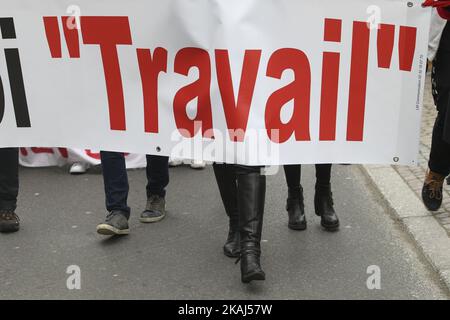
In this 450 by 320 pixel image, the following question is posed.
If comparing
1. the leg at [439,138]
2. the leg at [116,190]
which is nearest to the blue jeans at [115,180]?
the leg at [116,190]

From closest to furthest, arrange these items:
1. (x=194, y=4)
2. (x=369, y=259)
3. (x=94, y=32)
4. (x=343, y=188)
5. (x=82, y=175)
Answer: (x=194, y=4) → (x=94, y=32) → (x=369, y=259) → (x=343, y=188) → (x=82, y=175)

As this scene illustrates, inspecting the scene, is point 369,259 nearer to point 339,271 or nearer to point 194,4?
point 339,271

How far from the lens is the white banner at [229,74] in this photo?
3.67 meters

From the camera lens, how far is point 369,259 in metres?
4.29

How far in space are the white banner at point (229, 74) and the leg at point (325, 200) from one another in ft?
2.90

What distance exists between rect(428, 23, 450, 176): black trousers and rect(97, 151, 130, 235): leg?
2.06m

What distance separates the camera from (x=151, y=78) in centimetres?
396

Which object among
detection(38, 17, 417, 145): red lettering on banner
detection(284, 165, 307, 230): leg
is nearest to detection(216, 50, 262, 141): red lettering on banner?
detection(38, 17, 417, 145): red lettering on banner

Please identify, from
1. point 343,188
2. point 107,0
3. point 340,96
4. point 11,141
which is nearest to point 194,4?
point 107,0

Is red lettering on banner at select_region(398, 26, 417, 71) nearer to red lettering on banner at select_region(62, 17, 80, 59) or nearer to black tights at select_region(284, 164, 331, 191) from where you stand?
black tights at select_region(284, 164, 331, 191)

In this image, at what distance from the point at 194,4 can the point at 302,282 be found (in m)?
1.63

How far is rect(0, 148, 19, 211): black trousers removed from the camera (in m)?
4.88

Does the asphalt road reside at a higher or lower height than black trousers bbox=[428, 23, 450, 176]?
lower

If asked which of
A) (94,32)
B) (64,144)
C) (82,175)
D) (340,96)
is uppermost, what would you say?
(94,32)
